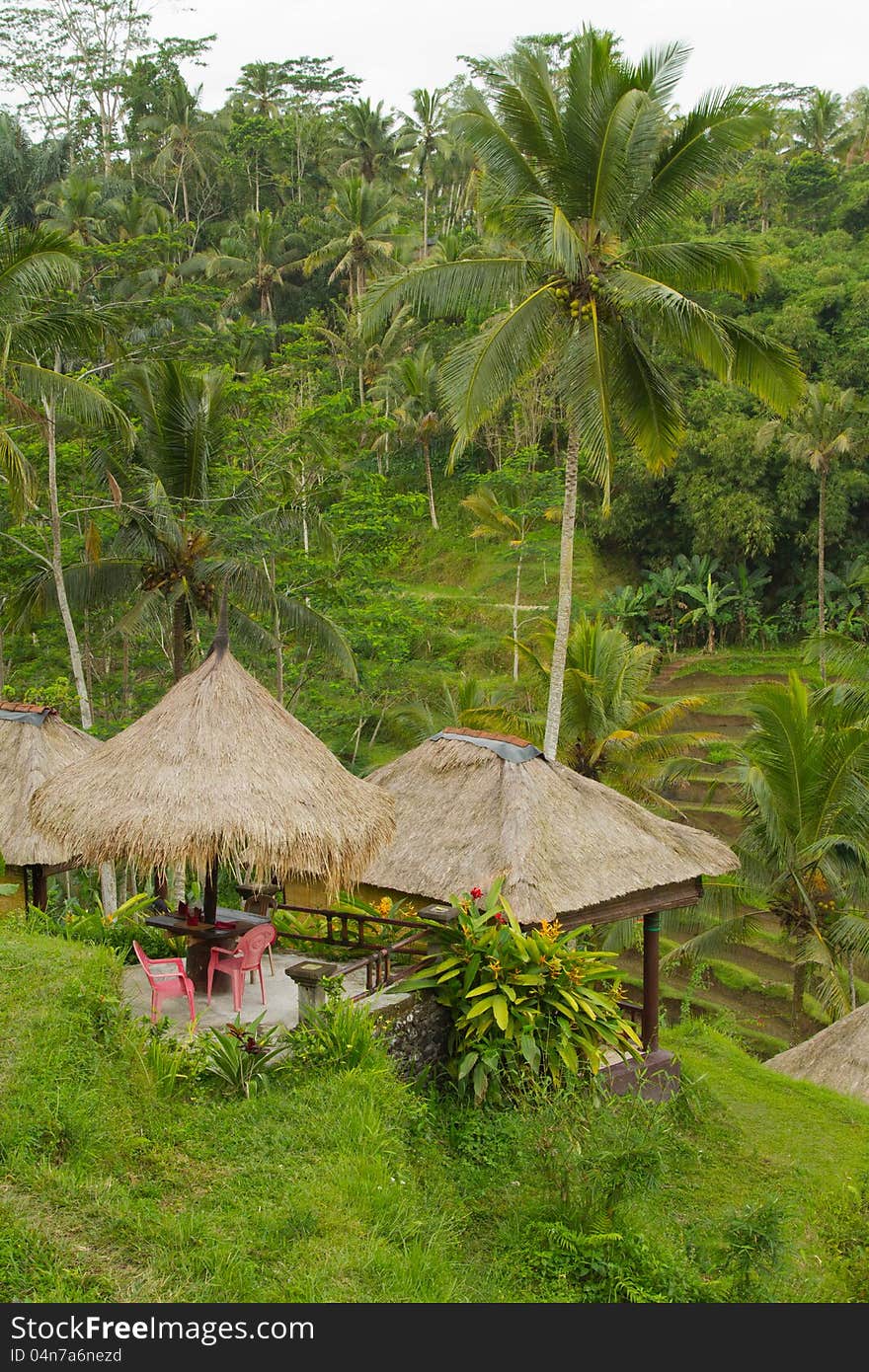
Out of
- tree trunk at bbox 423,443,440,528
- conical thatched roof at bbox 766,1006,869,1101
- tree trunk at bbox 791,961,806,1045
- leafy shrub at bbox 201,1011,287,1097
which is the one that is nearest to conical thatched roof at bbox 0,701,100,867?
leafy shrub at bbox 201,1011,287,1097

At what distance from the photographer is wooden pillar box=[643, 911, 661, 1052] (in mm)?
9992

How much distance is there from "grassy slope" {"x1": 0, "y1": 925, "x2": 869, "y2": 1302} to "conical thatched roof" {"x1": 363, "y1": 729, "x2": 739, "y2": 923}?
185 centimetres

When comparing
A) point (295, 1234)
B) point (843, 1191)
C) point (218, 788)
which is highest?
point (218, 788)

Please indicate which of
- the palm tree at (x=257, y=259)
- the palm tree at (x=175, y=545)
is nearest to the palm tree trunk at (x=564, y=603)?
the palm tree at (x=175, y=545)

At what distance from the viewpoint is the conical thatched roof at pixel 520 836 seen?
884cm

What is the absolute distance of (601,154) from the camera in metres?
10.9

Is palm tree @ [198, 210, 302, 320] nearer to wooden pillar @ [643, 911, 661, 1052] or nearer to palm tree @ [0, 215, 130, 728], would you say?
palm tree @ [0, 215, 130, 728]

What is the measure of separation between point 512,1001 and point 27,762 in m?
5.82

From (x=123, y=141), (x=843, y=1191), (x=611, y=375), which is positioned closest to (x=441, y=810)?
(x=843, y=1191)

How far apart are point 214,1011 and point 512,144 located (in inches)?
Result: 362

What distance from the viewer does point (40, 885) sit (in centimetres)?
1052

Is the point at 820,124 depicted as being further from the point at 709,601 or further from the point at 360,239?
the point at 709,601

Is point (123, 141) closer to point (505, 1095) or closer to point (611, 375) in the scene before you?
point (611, 375)

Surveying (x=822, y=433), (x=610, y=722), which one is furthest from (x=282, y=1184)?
(x=822, y=433)
